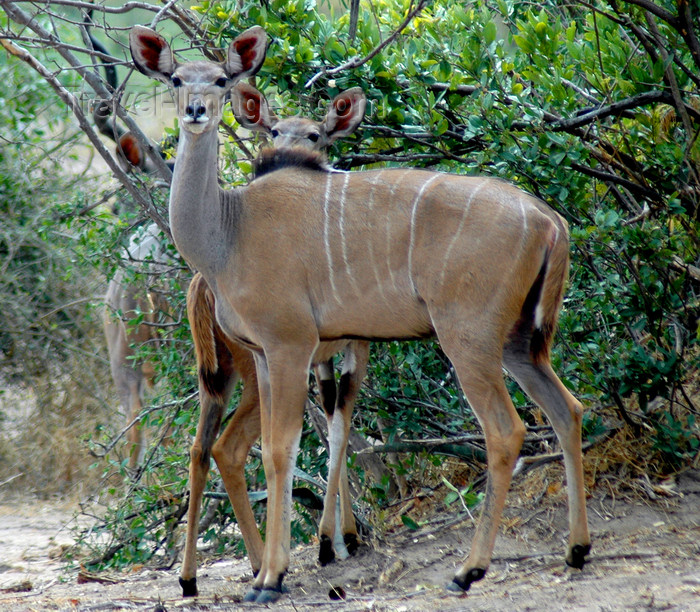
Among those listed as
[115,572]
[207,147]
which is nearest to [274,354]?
[207,147]

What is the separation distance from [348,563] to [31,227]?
4.12m

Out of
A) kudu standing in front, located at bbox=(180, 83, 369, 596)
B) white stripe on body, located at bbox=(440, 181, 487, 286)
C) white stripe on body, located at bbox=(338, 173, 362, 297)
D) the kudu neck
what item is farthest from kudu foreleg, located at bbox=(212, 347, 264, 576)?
white stripe on body, located at bbox=(440, 181, 487, 286)

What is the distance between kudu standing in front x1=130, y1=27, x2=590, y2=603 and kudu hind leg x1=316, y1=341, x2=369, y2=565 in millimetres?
370

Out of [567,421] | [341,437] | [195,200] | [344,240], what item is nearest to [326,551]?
[341,437]

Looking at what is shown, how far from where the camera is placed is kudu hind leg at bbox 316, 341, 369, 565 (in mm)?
3516

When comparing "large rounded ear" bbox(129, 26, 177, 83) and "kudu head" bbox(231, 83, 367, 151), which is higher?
"large rounded ear" bbox(129, 26, 177, 83)

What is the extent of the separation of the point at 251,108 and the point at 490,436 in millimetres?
1942

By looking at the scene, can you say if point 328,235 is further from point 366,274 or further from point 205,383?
point 205,383

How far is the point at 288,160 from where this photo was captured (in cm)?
348

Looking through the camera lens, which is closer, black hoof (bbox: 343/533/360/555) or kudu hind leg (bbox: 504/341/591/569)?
kudu hind leg (bbox: 504/341/591/569)

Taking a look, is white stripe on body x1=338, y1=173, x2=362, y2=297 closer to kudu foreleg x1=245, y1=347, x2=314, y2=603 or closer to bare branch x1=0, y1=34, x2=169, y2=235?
kudu foreleg x1=245, y1=347, x2=314, y2=603

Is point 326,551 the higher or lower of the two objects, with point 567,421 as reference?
lower

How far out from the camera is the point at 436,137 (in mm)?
3799

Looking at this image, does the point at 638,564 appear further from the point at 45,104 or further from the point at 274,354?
the point at 45,104
